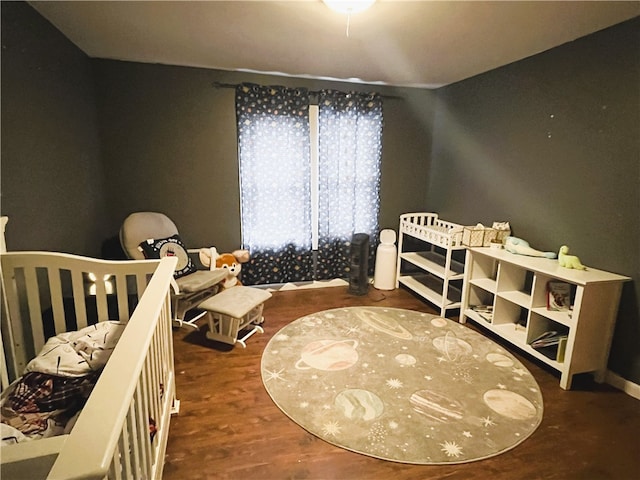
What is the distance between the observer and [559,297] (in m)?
2.40

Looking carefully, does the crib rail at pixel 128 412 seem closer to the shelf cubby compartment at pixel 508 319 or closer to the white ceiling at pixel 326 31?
the white ceiling at pixel 326 31

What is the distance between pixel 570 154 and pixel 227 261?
2.94 metres

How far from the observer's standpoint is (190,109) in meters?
3.37

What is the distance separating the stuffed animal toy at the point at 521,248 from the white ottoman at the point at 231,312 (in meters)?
1.99

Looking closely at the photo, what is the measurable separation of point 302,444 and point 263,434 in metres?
0.22

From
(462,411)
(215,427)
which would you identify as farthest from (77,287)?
(462,411)

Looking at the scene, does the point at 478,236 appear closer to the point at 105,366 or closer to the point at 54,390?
the point at 105,366

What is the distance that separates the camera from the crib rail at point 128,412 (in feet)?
2.12

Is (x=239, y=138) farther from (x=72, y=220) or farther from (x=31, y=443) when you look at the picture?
(x=31, y=443)

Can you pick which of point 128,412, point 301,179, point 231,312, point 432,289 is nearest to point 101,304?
point 231,312

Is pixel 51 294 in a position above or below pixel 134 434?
above

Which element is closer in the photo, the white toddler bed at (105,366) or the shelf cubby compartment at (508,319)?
the white toddler bed at (105,366)

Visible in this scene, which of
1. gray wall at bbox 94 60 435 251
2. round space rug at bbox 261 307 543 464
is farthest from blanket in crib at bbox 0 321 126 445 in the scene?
gray wall at bbox 94 60 435 251

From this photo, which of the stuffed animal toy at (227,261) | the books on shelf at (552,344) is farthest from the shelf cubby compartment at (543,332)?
the stuffed animal toy at (227,261)
